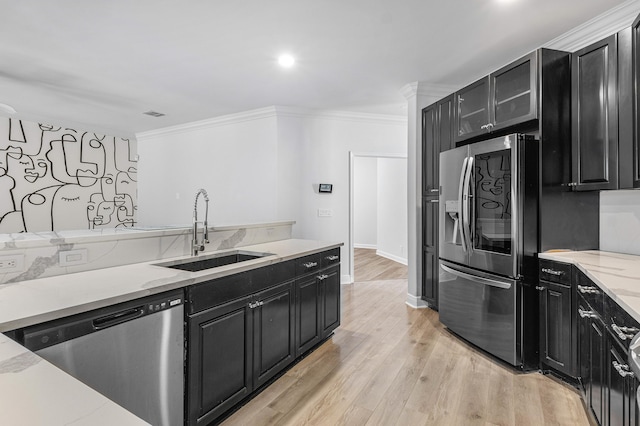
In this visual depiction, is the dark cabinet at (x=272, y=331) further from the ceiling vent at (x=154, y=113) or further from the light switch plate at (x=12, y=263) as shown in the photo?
the ceiling vent at (x=154, y=113)

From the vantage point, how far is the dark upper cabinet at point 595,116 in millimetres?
2287

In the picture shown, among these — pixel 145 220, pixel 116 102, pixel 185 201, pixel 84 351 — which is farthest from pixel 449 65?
pixel 145 220

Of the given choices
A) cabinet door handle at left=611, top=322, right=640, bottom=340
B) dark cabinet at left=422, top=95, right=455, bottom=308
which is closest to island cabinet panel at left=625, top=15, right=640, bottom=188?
cabinet door handle at left=611, top=322, right=640, bottom=340

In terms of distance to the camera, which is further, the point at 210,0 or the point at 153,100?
the point at 153,100

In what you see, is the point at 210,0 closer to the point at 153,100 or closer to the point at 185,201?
the point at 153,100

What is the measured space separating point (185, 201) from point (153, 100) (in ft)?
6.69

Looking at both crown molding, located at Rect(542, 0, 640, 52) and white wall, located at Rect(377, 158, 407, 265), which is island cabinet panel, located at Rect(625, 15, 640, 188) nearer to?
crown molding, located at Rect(542, 0, 640, 52)

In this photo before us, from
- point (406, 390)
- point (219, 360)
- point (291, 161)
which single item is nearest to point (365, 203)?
point (291, 161)

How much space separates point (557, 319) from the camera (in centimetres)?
242

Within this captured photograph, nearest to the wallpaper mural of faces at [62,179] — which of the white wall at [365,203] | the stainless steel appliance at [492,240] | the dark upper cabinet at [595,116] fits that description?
the white wall at [365,203]

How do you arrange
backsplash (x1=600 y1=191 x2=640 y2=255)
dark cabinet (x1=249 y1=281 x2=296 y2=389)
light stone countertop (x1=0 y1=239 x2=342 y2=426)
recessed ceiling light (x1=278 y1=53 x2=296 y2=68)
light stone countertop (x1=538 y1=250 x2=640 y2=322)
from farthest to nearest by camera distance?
1. recessed ceiling light (x1=278 y1=53 x2=296 y2=68)
2. backsplash (x1=600 y1=191 x2=640 y2=255)
3. dark cabinet (x1=249 y1=281 x2=296 y2=389)
4. light stone countertop (x1=538 y1=250 x2=640 y2=322)
5. light stone countertop (x1=0 y1=239 x2=342 y2=426)

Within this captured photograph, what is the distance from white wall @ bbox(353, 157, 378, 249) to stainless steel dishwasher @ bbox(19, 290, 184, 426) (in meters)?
7.66

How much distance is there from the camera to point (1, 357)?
936 millimetres

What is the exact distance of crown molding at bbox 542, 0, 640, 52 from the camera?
2482 mm
